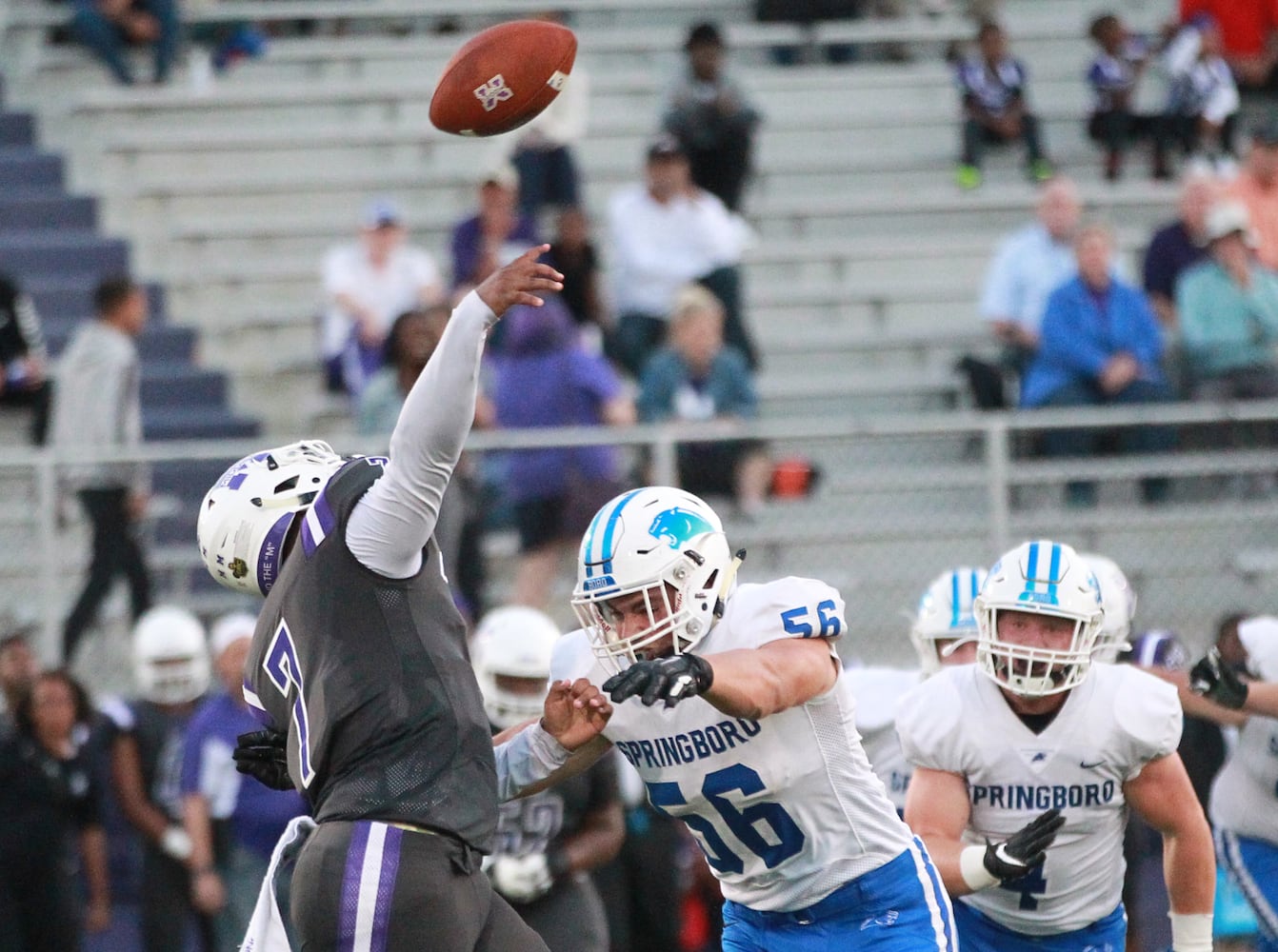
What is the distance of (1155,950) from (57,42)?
7.70 metres

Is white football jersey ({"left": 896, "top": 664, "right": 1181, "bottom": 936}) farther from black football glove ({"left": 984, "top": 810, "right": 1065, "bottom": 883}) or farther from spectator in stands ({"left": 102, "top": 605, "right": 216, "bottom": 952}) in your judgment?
spectator in stands ({"left": 102, "top": 605, "right": 216, "bottom": 952})

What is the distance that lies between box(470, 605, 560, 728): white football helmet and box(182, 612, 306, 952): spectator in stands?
1543mm

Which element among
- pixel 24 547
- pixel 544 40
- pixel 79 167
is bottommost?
pixel 24 547

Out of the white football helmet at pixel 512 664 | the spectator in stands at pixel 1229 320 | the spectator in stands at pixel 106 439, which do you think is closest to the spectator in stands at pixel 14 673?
the spectator in stands at pixel 106 439

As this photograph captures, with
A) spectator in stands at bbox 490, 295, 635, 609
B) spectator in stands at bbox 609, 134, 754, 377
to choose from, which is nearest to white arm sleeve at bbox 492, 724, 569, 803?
spectator in stands at bbox 490, 295, 635, 609

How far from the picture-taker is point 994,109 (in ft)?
40.0

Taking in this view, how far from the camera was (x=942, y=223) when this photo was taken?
12164mm

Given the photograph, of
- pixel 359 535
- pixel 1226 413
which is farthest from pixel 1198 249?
pixel 359 535

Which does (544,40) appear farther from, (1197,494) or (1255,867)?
(1197,494)

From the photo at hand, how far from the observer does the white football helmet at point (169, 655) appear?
28.2 ft

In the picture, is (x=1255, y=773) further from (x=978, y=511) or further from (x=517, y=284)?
(x=517, y=284)

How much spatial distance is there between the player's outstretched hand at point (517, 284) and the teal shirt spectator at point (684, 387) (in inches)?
206

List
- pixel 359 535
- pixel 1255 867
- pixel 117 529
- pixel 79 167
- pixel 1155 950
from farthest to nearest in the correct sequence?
1. pixel 79 167
2. pixel 117 529
3. pixel 1155 950
4. pixel 1255 867
5. pixel 359 535

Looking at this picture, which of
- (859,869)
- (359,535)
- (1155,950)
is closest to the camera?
(359,535)
